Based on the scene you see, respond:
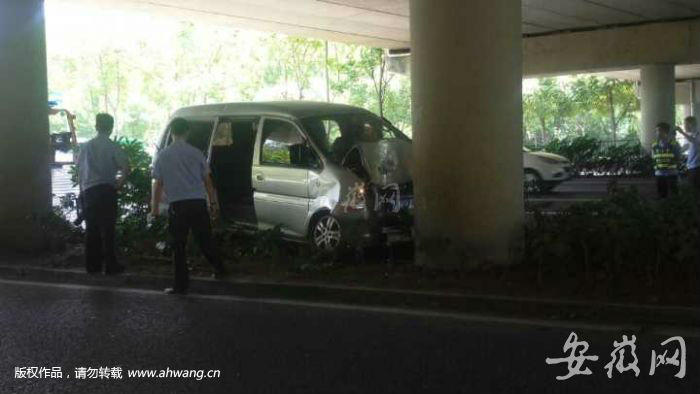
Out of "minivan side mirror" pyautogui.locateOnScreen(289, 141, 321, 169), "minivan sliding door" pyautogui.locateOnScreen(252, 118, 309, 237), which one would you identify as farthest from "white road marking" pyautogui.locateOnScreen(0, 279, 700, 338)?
"minivan side mirror" pyautogui.locateOnScreen(289, 141, 321, 169)

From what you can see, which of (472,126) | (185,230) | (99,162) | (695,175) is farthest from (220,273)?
(695,175)

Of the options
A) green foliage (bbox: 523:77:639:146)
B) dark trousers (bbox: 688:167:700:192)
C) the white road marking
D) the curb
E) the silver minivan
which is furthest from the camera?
green foliage (bbox: 523:77:639:146)

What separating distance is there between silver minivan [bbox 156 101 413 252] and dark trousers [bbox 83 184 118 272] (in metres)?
1.91

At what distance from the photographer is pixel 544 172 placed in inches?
787

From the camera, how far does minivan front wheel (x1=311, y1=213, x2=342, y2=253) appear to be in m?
9.23

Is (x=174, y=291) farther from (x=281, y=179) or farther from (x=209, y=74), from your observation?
(x=209, y=74)

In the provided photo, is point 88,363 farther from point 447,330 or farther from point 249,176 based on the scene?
point 249,176

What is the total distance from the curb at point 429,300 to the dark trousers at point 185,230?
307 millimetres

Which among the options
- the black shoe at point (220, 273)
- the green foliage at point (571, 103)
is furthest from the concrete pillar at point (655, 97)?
the black shoe at point (220, 273)

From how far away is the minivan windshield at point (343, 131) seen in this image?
31.8 feet

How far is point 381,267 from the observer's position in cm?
859

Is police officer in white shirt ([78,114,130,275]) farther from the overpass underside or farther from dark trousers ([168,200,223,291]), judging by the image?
the overpass underside

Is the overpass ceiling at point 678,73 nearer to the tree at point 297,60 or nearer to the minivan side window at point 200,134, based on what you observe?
the tree at point 297,60

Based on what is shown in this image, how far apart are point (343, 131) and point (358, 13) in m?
11.1
